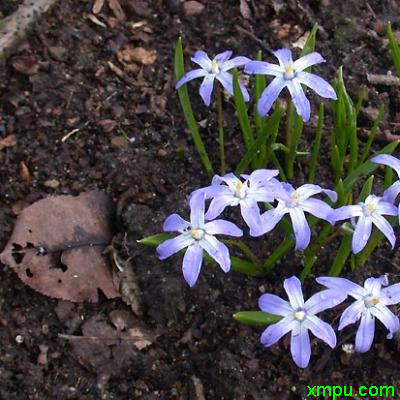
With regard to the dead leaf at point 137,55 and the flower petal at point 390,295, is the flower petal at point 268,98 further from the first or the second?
the dead leaf at point 137,55

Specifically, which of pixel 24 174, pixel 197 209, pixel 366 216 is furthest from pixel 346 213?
pixel 24 174

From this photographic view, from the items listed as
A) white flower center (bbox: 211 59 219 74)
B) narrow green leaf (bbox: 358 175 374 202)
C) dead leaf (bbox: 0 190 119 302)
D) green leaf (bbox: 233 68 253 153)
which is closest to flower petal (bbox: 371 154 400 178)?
narrow green leaf (bbox: 358 175 374 202)

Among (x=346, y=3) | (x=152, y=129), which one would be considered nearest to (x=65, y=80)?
(x=152, y=129)

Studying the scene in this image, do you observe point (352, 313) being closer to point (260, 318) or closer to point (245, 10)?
point (260, 318)

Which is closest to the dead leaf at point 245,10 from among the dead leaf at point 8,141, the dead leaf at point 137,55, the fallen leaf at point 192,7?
the fallen leaf at point 192,7

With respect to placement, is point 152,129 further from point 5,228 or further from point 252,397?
point 252,397
